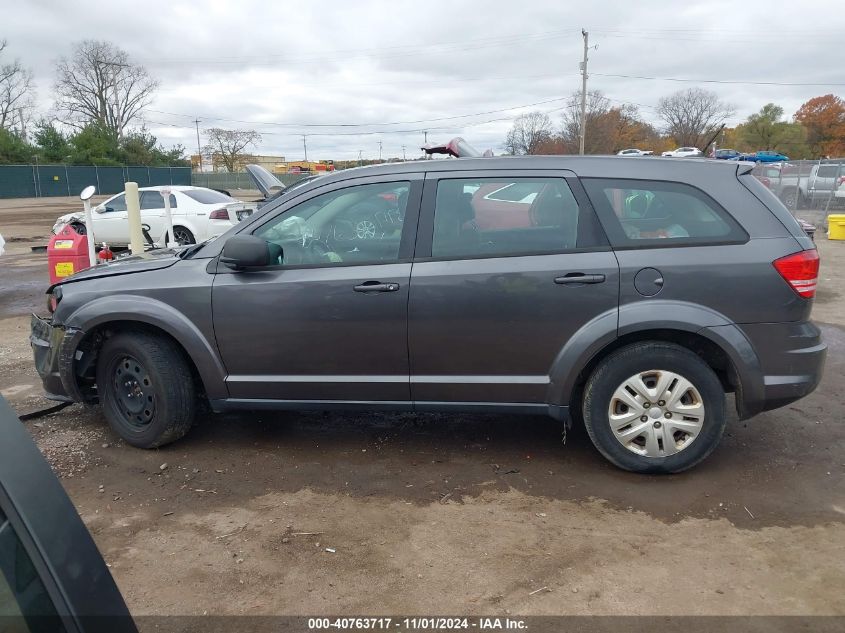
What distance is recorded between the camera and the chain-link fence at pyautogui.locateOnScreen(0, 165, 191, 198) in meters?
43.7

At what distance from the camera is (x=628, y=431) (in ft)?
12.1

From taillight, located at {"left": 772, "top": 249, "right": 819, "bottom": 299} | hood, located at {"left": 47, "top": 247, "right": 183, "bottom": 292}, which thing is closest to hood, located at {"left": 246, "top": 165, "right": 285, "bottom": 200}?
hood, located at {"left": 47, "top": 247, "right": 183, "bottom": 292}

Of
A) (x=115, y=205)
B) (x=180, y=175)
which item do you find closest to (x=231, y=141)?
(x=180, y=175)

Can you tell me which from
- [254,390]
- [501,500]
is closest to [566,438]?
[501,500]

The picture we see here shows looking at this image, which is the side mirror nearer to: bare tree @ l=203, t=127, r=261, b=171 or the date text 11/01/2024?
the date text 11/01/2024

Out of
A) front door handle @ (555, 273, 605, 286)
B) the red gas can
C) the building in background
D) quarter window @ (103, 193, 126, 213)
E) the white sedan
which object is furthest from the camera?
the building in background

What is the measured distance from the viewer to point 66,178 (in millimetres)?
46188

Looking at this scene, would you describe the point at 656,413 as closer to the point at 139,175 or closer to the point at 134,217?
the point at 134,217

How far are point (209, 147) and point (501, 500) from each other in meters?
82.5

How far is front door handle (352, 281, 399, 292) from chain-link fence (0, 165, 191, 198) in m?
48.5

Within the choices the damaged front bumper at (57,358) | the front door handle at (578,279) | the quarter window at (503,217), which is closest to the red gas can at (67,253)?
the damaged front bumper at (57,358)

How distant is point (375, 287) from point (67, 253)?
17.7ft

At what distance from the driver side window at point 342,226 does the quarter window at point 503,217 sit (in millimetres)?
273

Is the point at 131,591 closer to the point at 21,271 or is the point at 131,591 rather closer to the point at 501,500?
the point at 501,500
